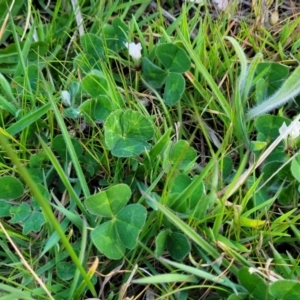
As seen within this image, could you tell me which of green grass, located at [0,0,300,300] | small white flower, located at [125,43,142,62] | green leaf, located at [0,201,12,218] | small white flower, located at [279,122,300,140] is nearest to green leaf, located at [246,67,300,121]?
green grass, located at [0,0,300,300]

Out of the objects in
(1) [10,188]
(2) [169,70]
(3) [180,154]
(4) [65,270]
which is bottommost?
(4) [65,270]

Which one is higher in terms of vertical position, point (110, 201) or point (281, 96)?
point (281, 96)

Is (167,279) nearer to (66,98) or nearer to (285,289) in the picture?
(285,289)

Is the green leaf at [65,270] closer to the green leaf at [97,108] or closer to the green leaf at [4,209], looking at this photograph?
the green leaf at [4,209]

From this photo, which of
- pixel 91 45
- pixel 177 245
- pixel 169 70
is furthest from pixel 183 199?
pixel 91 45

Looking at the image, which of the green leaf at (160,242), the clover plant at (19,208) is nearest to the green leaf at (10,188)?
the clover plant at (19,208)
